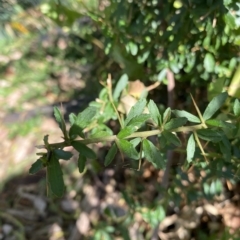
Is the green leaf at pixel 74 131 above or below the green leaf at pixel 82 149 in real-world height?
above

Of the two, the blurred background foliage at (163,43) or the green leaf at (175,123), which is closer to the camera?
the green leaf at (175,123)

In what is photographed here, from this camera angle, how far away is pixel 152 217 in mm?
1403

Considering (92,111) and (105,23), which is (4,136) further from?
(92,111)

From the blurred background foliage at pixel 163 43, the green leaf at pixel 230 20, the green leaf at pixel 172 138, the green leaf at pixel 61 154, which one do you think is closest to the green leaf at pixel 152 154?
the green leaf at pixel 172 138

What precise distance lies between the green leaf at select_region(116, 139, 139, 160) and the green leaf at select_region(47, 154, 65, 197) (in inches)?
Result: 4.4

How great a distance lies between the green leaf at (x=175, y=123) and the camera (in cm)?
86

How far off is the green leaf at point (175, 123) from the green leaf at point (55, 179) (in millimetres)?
203

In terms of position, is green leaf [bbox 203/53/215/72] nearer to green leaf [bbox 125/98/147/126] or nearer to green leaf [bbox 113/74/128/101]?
green leaf [bbox 113/74/128/101]

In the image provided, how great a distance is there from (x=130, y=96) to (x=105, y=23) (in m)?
0.20

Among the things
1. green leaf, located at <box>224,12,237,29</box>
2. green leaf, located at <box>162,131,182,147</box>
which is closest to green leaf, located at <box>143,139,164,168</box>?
green leaf, located at <box>162,131,182,147</box>

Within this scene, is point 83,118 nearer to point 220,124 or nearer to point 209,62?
point 220,124

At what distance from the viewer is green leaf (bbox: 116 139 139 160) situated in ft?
2.74

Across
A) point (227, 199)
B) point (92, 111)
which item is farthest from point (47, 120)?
point (92, 111)

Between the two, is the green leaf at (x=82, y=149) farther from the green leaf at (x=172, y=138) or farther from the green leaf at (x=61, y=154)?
the green leaf at (x=172, y=138)
